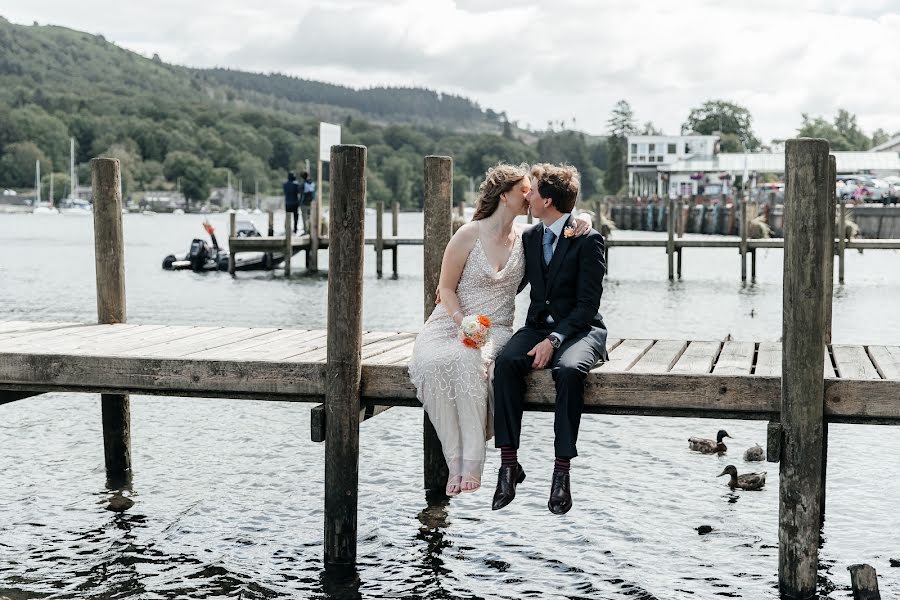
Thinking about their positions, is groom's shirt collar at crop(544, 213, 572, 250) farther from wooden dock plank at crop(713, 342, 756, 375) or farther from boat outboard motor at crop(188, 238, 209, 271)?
boat outboard motor at crop(188, 238, 209, 271)

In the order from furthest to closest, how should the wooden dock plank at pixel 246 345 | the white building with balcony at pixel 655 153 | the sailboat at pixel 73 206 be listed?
the sailboat at pixel 73 206, the white building with balcony at pixel 655 153, the wooden dock plank at pixel 246 345

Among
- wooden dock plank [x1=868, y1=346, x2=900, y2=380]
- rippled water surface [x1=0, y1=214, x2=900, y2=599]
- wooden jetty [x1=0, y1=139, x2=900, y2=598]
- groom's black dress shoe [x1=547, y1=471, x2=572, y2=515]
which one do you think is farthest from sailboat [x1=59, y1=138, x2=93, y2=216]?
groom's black dress shoe [x1=547, y1=471, x2=572, y2=515]

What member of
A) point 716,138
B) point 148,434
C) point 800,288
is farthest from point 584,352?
point 716,138

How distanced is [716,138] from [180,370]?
15217cm

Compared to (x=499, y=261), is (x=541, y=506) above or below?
below

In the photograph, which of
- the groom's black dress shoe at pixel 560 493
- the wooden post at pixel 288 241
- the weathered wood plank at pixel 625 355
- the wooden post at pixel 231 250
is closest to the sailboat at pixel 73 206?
the wooden post at pixel 231 250

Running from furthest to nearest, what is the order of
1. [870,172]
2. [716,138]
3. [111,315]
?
[716,138] → [870,172] → [111,315]

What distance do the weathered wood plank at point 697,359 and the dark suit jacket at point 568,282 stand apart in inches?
22.4

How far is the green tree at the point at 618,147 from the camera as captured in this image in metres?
177

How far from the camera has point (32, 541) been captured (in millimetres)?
9898

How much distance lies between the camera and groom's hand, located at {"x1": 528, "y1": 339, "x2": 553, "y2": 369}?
25.1 ft

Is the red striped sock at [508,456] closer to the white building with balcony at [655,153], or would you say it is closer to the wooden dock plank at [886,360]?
the wooden dock plank at [886,360]

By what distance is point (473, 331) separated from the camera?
25.0 feet

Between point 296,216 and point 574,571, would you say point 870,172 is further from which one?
point 574,571
